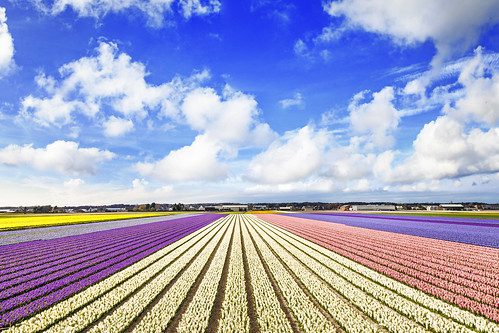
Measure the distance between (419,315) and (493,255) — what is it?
1438cm

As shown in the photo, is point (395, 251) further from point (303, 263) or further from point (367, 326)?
point (367, 326)

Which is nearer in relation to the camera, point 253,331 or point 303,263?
point 253,331

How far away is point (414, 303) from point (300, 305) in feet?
12.3

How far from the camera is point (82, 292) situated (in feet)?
41.4

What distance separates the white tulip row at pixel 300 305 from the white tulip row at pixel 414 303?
2.51m

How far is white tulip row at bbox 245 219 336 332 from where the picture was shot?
8.94 meters

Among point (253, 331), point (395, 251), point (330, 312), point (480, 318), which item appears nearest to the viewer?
point (253, 331)

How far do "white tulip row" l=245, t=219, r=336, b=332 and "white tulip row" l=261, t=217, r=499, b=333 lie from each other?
2507 millimetres

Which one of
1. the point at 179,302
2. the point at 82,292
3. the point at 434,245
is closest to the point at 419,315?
the point at 179,302

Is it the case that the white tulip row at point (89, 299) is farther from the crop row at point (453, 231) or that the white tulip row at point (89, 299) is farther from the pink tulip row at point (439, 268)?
the crop row at point (453, 231)

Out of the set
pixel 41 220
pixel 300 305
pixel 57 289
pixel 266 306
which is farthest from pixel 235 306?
pixel 41 220

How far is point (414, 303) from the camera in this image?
1091cm

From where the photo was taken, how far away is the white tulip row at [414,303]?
893 centimetres

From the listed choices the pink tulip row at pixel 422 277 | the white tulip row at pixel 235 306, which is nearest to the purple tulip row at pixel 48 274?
the white tulip row at pixel 235 306
